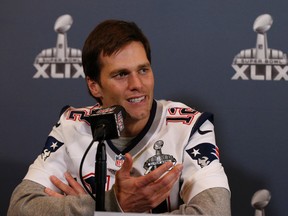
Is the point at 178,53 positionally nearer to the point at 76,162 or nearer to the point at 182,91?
the point at 182,91


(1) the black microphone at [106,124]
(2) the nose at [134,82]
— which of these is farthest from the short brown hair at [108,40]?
(1) the black microphone at [106,124]

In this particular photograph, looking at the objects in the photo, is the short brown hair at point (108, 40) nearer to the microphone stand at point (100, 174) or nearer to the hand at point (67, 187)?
the hand at point (67, 187)

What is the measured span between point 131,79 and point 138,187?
42 centimetres

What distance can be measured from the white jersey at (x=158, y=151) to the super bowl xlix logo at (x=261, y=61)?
1.25ft

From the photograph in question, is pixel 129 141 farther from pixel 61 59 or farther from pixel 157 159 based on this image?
pixel 61 59

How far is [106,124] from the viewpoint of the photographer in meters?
1.20

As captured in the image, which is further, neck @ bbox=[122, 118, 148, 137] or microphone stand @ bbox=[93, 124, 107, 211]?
neck @ bbox=[122, 118, 148, 137]

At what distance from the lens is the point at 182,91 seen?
2.07 metres

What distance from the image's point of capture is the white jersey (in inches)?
63.3

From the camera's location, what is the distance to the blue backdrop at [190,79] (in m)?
2.00

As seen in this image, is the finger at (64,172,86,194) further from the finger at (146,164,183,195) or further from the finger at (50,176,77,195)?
the finger at (146,164,183,195)

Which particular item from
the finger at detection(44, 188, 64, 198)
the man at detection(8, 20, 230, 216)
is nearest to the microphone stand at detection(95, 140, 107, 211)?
the man at detection(8, 20, 230, 216)

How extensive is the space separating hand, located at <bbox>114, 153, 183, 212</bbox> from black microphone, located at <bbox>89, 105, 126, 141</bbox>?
0.20 metres

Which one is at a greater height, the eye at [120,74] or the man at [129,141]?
the eye at [120,74]
